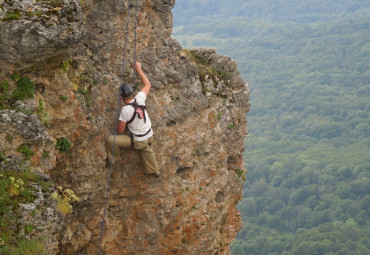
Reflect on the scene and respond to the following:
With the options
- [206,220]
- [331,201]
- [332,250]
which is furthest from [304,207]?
[206,220]

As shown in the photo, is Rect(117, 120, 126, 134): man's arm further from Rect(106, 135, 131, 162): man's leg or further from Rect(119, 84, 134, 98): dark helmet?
Rect(119, 84, 134, 98): dark helmet

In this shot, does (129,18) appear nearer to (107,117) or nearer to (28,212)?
(107,117)

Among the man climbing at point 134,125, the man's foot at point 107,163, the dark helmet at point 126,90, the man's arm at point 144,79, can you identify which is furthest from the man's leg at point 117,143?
the man's arm at point 144,79

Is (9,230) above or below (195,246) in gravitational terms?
above

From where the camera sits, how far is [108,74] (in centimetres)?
1230

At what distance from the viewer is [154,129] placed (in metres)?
12.9

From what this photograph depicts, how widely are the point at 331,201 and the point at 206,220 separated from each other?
124 metres

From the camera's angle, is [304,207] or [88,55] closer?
[88,55]

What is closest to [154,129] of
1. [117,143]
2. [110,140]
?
[117,143]

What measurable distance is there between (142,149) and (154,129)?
2.36ft

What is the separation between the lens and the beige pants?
12.0m

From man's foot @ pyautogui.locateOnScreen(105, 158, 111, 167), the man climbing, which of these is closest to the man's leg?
the man climbing

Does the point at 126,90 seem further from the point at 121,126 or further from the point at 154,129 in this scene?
the point at 154,129

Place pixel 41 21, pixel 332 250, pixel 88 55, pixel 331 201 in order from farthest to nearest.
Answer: pixel 331 201 → pixel 332 250 → pixel 88 55 → pixel 41 21
